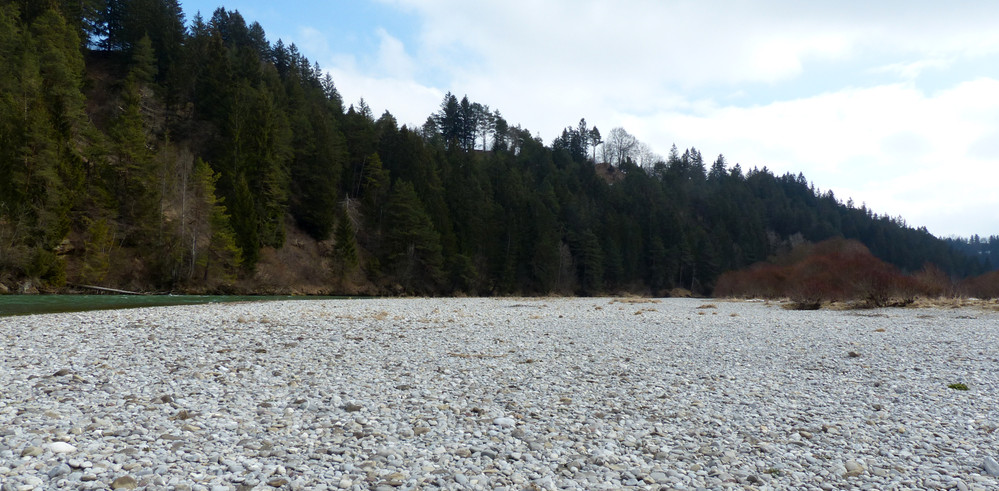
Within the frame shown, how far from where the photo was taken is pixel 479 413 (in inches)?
266

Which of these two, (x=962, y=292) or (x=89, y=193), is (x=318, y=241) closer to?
(x=89, y=193)

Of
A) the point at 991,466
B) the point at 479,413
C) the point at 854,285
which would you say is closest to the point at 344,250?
the point at 854,285

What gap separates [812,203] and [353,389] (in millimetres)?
162145

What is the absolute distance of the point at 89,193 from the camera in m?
34.2

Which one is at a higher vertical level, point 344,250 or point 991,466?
point 344,250

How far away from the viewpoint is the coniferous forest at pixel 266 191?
33094mm

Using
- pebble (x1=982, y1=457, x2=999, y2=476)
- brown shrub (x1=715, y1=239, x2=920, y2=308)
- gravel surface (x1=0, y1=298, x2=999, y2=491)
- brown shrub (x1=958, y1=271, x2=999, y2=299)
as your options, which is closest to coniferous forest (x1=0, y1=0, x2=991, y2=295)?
brown shrub (x1=958, y1=271, x2=999, y2=299)

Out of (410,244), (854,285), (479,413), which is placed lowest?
(479,413)

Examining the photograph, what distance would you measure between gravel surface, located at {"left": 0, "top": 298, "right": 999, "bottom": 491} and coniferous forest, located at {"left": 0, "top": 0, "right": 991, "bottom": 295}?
26059mm

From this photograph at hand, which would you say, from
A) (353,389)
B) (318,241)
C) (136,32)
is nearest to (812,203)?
(318,241)

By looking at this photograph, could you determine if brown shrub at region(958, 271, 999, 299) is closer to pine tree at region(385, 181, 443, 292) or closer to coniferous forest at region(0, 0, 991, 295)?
coniferous forest at region(0, 0, 991, 295)

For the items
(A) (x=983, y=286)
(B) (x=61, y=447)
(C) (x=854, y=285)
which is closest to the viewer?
(B) (x=61, y=447)

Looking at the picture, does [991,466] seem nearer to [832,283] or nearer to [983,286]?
[832,283]

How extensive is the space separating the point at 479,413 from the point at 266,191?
4687 cm
